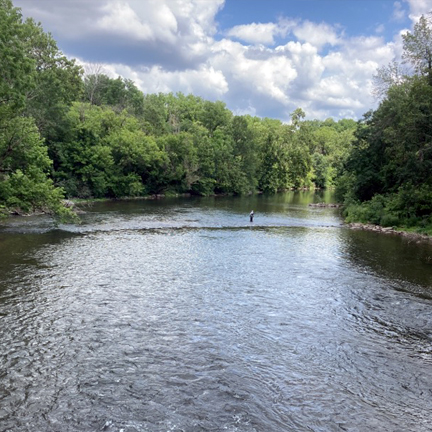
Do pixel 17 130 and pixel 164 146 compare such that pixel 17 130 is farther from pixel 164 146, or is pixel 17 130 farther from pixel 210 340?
pixel 164 146

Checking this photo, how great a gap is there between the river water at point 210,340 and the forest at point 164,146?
11180 mm

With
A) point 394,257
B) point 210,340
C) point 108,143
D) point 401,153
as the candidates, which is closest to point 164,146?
point 108,143

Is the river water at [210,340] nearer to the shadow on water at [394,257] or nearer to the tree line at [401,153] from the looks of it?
the shadow on water at [394,257]

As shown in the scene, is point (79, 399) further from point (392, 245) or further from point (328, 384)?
point (392, 245)

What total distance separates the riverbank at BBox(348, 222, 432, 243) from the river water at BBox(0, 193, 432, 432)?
24.4ft

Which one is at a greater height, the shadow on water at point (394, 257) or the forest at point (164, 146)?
the forest at point (164, 146)

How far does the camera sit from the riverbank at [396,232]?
37.6 metres

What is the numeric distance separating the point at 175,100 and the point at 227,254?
353 ft

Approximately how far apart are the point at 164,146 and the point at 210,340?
73.6 m

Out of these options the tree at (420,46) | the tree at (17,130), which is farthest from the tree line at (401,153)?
the tree at (17,130)

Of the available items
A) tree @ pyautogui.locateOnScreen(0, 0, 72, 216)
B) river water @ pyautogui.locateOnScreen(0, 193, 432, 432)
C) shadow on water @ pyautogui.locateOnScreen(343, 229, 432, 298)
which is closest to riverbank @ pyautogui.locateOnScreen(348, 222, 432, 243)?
shadow on water @ pyautogui.locateOnScreen(343, 229, 432, 298)

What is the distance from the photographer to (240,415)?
10.2 m

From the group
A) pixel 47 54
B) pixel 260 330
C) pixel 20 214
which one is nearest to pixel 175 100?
pixel 47 54

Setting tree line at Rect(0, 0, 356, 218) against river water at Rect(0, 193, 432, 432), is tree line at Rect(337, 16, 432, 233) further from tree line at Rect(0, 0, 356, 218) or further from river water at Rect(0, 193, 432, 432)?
tree line at Rect(0, 0, 356, 218)
